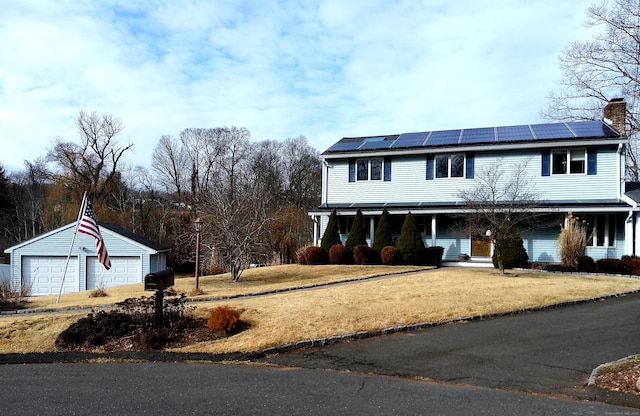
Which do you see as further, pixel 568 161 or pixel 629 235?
pixel 568 161

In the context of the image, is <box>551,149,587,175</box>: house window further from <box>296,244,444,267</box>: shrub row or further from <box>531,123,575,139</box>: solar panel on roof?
<box>296,244,444,267</box>: shrub row

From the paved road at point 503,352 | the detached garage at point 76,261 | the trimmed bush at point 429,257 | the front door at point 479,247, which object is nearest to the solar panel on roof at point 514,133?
the front door at point 479,247

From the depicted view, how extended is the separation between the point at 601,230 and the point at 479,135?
7.25 metres

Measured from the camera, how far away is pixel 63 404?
565 centimetres

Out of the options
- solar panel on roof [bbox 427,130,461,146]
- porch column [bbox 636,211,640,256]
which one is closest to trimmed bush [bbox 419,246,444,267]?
solar panel on roof [bbox 427,130,461,146]

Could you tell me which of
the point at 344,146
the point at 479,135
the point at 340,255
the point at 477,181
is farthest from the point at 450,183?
the point at 340,255

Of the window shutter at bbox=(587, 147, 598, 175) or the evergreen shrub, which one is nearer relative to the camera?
the evergreen shrub

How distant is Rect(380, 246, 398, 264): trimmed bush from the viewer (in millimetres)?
22016

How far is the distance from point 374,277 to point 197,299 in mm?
7093

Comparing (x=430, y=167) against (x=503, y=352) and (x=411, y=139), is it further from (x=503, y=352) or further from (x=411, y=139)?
(x=503, y=352)

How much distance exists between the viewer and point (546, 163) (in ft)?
73.1

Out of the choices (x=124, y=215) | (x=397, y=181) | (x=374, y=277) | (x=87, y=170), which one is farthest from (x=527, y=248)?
(x=87, y=170)

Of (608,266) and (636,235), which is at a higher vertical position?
(636,235)

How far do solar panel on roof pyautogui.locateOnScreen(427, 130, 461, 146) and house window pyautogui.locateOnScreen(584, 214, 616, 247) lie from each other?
721 centimetres
